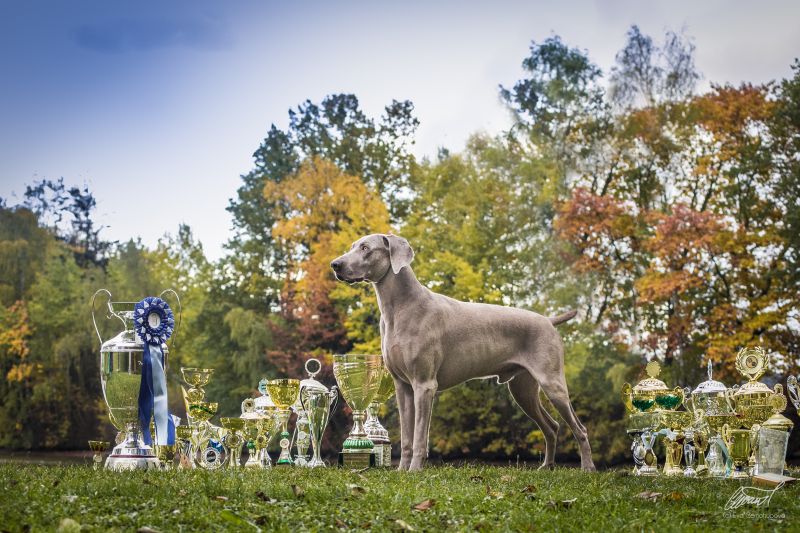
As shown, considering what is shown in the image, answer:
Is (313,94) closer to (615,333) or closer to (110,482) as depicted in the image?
(615,333)

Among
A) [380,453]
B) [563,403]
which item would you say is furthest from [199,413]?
[563,403]

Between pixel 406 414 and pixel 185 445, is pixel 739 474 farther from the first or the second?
pixel 185 445

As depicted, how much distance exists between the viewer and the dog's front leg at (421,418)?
7598 mm

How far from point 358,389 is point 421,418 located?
1.17m

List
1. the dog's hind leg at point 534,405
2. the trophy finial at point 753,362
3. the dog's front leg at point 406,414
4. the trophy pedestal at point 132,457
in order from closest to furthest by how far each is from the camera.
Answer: the trophy pedestal at point 132,457 → the trophy finial at point 753,362 → the dog's front leg at point 406,414 → the dog's hind leg at point 534,405

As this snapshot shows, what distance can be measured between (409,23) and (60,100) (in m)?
11.3

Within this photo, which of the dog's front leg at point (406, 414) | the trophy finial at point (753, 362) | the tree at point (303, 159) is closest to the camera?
the trophy finial at point (753, 362)

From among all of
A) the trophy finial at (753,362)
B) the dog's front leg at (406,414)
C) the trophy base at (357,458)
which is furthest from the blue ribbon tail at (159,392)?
the trophy finial at (753,362)

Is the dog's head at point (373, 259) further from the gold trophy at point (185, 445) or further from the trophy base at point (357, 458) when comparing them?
the gold trophy at point (185, 445)

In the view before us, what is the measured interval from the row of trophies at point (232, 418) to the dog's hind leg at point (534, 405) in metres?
1.40

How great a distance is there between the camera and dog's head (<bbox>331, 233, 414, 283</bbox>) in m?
7.89

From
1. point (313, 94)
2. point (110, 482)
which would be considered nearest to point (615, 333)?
point (313, 94)

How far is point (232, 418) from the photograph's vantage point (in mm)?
7281
